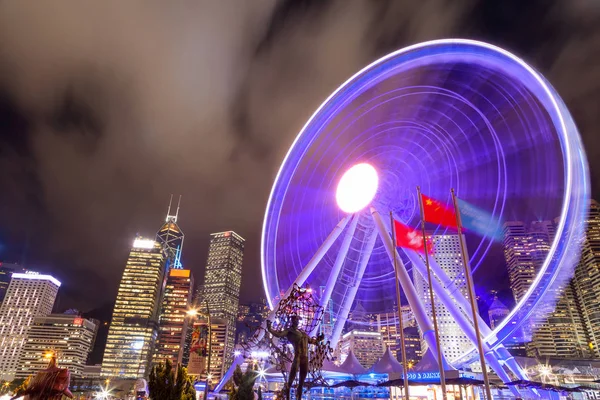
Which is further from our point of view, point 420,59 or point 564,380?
point 564,380

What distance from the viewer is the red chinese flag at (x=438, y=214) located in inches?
640

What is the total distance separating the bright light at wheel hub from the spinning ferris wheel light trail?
0.24ft

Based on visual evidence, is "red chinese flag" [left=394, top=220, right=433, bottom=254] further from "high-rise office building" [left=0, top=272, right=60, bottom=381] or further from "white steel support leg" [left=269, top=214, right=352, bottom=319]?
"high-rise office building" [left=0, top=272, right=60, bottom=381]

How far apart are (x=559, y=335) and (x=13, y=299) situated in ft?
603

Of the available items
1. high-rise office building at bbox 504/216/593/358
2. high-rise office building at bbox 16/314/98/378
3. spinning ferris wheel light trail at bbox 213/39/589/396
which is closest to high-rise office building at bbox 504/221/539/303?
high-rise office building at bbox 504/216/593/358

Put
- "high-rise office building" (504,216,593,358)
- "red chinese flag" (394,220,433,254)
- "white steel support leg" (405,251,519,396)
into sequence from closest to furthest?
"white steel support leg" (405,251,519,396), "red chinese flag" (394,220,433,254), "high-rise office building" (504,216,593,358)

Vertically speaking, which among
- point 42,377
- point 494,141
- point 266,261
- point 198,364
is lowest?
point 42,377

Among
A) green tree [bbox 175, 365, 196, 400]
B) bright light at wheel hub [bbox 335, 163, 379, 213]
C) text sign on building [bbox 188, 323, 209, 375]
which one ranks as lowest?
green tree [bbox 175, 365, 196, 400]

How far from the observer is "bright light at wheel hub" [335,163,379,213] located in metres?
25.8

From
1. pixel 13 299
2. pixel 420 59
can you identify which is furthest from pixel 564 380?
pixel 13 299

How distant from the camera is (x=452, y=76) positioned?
21281 mm

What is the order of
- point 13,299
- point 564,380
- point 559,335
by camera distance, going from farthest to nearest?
point 13,299 < point 559,335 < point 564,380

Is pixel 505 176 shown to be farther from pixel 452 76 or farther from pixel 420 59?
pixel 420 59

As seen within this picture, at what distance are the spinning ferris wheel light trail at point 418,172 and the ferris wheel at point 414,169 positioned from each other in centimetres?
6
